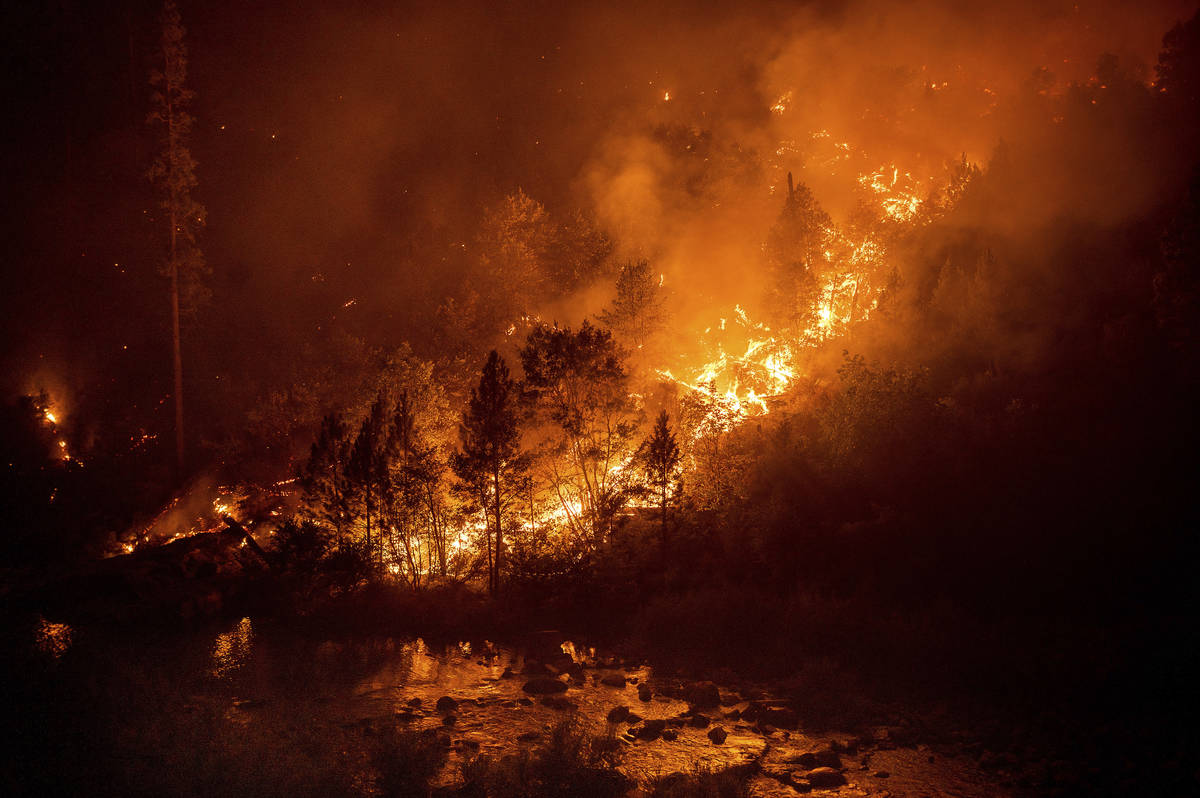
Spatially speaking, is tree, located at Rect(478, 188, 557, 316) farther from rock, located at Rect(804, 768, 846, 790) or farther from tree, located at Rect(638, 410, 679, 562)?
rock, located at Rect(804, 768, 846, 790)

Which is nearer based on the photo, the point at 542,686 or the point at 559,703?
the point at 559,703

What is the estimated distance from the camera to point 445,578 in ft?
91.1

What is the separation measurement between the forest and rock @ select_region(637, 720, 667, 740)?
0.15 meters

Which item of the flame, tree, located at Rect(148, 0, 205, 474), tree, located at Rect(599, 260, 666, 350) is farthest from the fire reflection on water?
the flame

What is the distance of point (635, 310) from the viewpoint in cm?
3706

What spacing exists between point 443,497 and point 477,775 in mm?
18593

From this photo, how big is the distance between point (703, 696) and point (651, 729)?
2505mm

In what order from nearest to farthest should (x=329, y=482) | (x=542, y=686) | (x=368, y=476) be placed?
(x=542, y=686) → (x=368, y=476) → (x=329, y=482)

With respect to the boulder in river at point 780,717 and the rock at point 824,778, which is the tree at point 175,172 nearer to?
the boulder in river at point 780,717

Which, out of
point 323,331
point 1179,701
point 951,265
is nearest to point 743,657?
point 1179,701

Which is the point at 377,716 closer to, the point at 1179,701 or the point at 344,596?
the point at 344,596

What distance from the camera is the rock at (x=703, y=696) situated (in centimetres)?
1623

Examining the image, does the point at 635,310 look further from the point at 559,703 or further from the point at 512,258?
the point at 559,703

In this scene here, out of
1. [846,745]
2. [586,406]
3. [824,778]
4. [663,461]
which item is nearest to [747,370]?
[586,406]
